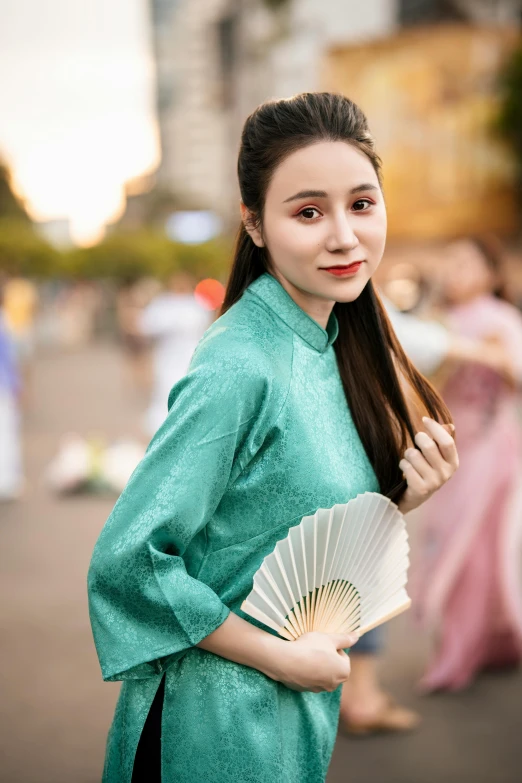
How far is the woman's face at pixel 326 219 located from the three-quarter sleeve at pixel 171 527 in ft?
0.60

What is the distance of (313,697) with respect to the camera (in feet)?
4.23

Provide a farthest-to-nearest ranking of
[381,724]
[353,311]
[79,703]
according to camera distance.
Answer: [79,703] < [381,724] < [353,311]

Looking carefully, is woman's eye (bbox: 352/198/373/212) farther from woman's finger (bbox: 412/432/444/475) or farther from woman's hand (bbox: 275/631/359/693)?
woman's hand (bbox: 275/631/359/693)

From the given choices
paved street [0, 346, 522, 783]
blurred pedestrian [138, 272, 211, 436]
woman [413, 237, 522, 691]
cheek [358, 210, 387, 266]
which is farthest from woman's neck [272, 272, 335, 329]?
blurred pedestrian [138, 272, 211, 436]

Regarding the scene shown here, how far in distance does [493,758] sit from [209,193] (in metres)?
61.3

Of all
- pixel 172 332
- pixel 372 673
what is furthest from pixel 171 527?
pixel 172 332

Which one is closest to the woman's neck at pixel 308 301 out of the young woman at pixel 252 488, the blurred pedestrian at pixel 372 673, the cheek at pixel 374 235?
the young woman at pixel 252 488

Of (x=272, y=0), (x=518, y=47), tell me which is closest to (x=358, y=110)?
(x=518, y=47)

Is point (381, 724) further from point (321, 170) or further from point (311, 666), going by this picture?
point (321, 170)

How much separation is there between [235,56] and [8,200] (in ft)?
49.0

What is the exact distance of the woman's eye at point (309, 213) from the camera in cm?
117

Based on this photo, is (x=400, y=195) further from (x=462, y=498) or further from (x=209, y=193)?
(x=209, y=193)

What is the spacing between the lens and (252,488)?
116 cm

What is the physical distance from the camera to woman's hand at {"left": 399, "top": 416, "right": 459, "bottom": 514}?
1264 mm
